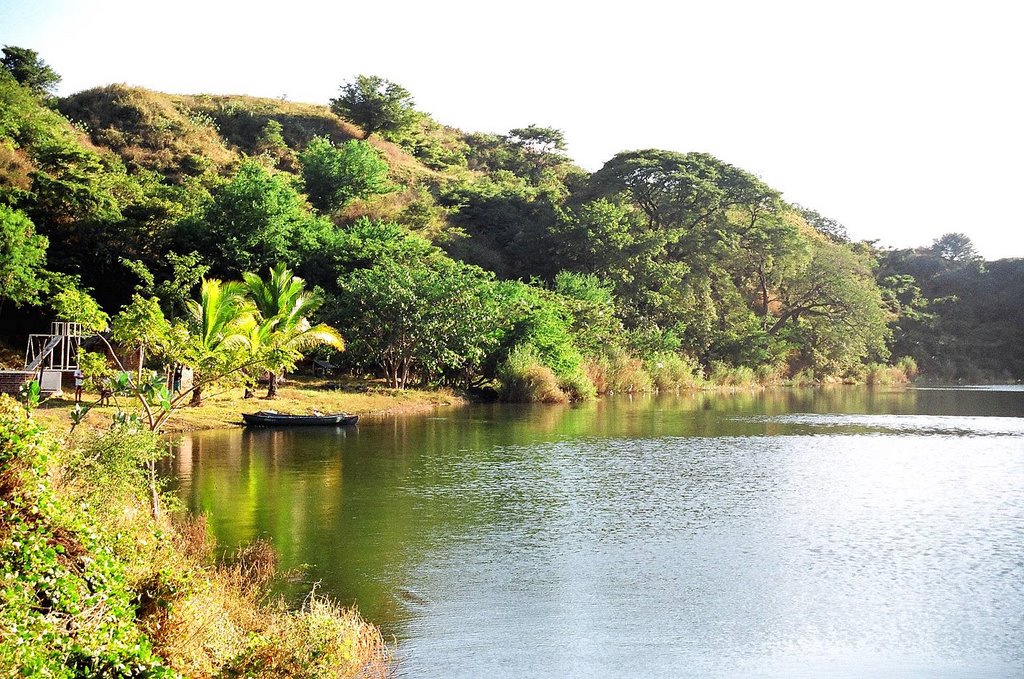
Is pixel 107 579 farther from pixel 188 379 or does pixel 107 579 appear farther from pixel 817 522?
pixel 188 379

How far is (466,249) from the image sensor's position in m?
59.4

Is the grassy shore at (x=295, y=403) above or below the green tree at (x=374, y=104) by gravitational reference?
below

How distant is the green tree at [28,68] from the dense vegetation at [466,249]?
0.48 feet

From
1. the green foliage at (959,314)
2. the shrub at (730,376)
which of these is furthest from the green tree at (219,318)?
the green foliage at (959,314)

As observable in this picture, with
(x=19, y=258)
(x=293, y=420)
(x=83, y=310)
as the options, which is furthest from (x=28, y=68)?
(x=83, y=310)

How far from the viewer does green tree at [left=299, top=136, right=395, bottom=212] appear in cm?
5778

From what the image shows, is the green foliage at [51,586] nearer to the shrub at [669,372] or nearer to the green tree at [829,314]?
the shrub at [669,372]

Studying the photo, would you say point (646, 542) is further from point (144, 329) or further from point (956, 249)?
point (956, 249)

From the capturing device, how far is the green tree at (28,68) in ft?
212

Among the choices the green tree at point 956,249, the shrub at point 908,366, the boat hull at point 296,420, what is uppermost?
the green tree at point 956,249

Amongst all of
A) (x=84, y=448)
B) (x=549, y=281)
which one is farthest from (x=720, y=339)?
(x=84, y=448)

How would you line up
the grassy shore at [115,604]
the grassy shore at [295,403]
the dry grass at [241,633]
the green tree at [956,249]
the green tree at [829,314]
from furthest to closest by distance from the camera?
the green tree at [956,249], the green tree at [829,314], the grassy shore at [295,403], the dry grass at [241,633], the grassy shore at [115,604]

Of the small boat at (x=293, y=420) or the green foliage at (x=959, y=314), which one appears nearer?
the small boat at (x=293, y=420)

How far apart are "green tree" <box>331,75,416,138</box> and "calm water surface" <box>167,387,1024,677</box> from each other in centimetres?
4963
